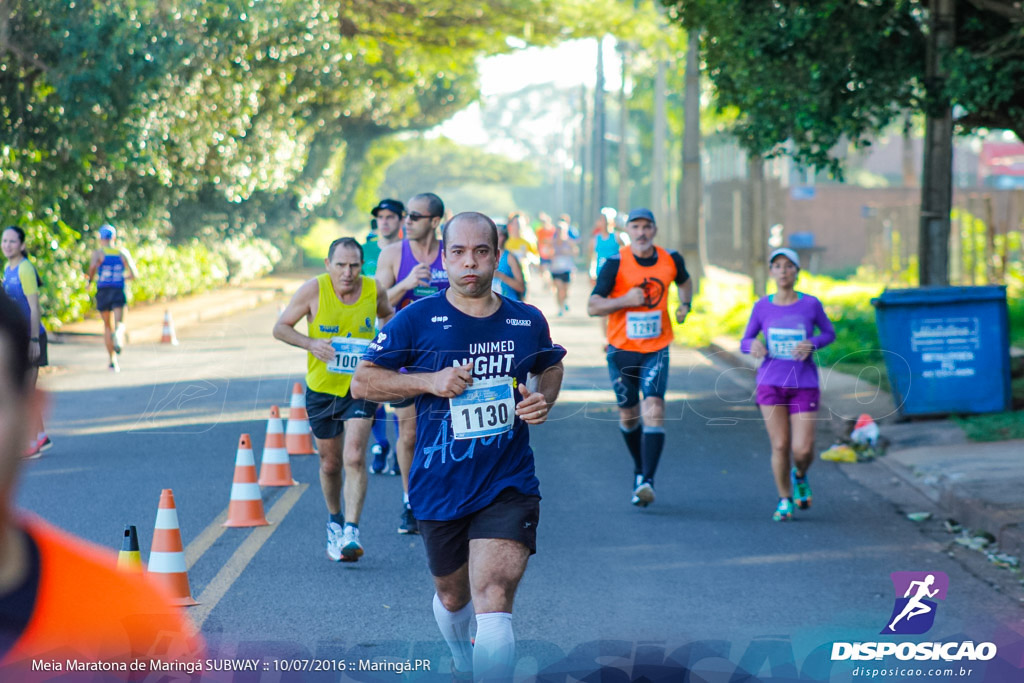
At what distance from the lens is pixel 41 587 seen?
149 cm

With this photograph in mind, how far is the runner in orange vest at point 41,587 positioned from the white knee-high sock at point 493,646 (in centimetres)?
301

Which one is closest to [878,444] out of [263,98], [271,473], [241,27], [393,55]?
[271,473]

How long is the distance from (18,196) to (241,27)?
6939 mm

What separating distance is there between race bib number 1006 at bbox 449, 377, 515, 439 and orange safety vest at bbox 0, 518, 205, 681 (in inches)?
123

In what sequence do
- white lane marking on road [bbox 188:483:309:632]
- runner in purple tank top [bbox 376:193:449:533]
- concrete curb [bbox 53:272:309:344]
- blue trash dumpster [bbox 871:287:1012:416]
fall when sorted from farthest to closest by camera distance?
concrete curb [bbox 53:272:309:344] < blue trash dumpster [bbox 871:287:1012:416] < runner in purple tank top [bbox 376:193:449:533] < white lane marking on road [bbox 188:483:309:632]

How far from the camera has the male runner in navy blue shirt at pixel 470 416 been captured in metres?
4.69

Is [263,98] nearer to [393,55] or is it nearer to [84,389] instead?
[393,55]

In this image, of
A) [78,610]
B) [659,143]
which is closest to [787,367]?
[78,610]

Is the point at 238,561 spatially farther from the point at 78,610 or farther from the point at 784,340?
the point at 78,610

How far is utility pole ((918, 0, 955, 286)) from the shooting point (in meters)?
13.8

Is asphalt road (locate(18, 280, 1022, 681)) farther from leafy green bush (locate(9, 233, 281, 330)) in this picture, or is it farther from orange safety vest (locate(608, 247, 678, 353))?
leafy green bush (locate(9, 233, 281, 330))

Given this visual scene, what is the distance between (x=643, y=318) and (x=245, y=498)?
296cm

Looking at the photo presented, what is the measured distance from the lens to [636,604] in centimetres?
679

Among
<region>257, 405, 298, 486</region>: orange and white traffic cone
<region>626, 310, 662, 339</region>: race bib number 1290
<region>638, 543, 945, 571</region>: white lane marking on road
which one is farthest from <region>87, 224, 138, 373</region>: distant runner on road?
<region>638, 543, 945, 571</region>: white lane marking on road
